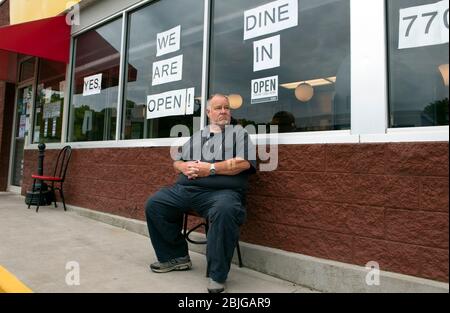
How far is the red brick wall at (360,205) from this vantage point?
2.52 meters

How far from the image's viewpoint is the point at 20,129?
8461mm

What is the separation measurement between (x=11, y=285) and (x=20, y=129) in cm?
642

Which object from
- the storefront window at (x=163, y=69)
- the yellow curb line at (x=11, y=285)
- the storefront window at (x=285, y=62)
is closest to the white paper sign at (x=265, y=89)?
the storefront window at (x=285, y=62)

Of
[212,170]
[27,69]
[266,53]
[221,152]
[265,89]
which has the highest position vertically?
[27,69]

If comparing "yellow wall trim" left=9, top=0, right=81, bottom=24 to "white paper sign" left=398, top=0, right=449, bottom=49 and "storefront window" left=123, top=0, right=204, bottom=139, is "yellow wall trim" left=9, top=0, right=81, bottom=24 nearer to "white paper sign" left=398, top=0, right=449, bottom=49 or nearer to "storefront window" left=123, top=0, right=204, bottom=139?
"storefront window" left=123, top=0, right=204, bottom=139

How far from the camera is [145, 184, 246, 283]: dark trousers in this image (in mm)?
2779

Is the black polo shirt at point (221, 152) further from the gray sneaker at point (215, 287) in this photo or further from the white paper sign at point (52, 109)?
the white paper sign at point (52, 109)

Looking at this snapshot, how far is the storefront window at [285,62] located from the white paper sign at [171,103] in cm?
38

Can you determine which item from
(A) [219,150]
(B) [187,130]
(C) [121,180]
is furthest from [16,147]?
→ (A) [219,150]

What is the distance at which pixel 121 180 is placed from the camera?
5125mm

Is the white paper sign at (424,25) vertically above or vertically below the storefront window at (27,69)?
below

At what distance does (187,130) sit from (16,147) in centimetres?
594

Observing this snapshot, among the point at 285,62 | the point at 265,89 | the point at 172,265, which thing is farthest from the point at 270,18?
the point at 172,265

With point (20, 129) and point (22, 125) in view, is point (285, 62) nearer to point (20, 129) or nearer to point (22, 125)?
point (22, 125)
